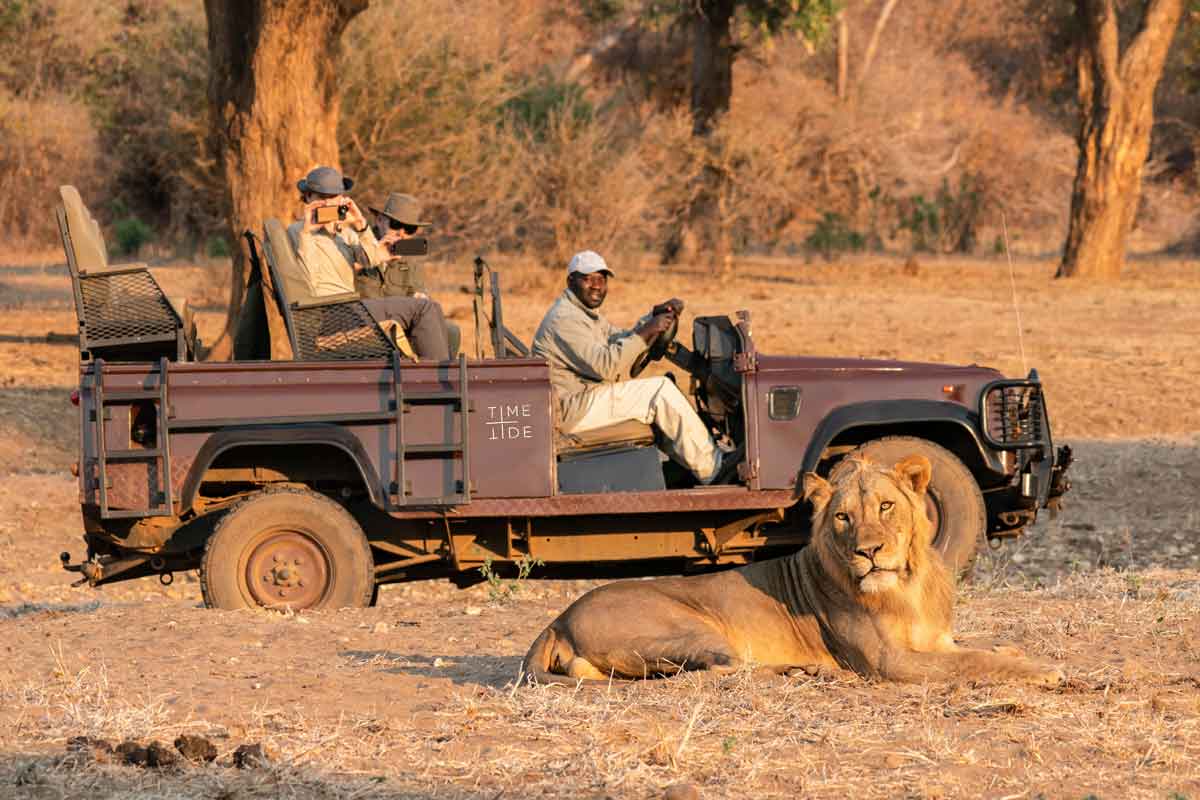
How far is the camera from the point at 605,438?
8648mm

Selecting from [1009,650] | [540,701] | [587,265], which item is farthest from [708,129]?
[540,701]

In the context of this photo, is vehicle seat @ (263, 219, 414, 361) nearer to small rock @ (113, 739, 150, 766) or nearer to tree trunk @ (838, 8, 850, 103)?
small rock @ (113, 739, 150, 766)

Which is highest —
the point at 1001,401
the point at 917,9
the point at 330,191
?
the point at 917,9

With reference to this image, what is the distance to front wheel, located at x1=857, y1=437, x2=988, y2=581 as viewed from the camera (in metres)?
8.69

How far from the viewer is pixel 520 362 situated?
8.24 meters

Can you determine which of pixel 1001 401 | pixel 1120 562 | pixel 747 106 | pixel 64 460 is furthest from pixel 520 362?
pixel 747 106

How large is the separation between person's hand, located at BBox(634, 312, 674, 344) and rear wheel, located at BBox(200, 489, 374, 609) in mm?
1592

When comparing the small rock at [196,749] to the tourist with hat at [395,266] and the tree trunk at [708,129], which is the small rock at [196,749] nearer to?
the tourist with hat at [395,266]

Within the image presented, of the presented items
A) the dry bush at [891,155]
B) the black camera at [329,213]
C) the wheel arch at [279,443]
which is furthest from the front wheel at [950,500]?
the dry bush at [891,155]

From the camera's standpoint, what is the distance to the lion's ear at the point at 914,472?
6.15 metres

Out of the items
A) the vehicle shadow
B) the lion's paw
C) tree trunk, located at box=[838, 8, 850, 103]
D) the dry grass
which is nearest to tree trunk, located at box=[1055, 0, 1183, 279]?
tree trunk, located at box=[838, 8, 850, 103]

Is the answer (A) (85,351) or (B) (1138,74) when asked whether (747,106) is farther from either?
(A) (85,351)

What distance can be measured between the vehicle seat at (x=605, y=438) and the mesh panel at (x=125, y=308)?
1874 millimetres

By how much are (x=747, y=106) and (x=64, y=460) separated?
794 inches
